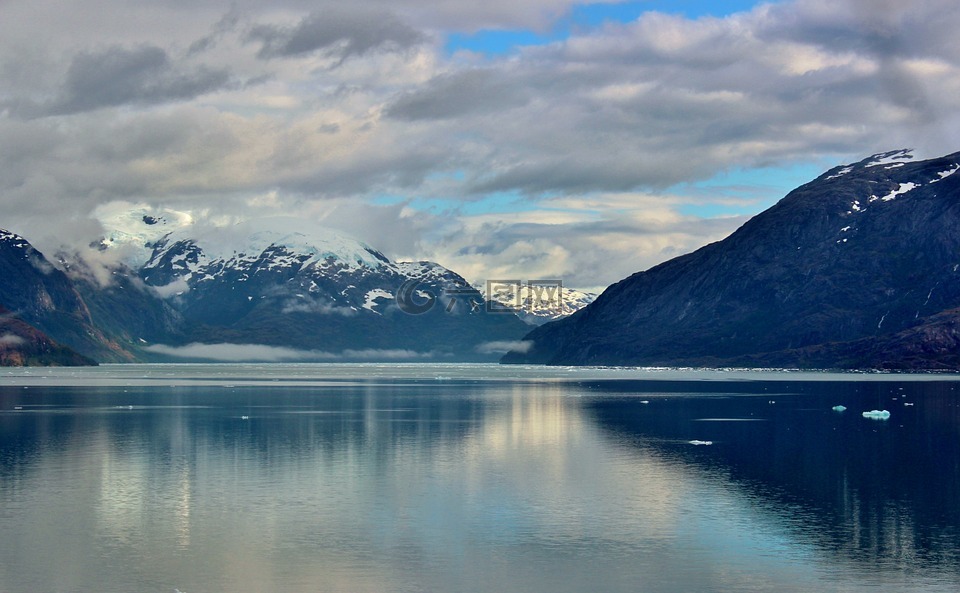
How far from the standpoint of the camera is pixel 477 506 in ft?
209

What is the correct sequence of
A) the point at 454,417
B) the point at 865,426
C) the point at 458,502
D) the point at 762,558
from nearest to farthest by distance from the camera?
1. the point at 762,558
2. the point at 458,502
3. the point at 865,426
4. the point at 454,417

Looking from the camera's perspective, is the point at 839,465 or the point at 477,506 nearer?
the point at 477,506

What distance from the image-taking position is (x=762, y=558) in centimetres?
4959

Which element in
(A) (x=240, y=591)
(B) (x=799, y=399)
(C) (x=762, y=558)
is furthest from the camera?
(B) (x=799, y=399)

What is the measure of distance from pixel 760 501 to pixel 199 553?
33.8m

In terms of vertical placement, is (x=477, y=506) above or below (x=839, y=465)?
below

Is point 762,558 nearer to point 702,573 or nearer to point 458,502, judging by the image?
point 702,573

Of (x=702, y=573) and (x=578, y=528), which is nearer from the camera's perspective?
(x=702, y=573)

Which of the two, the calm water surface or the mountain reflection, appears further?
the mountain reflection

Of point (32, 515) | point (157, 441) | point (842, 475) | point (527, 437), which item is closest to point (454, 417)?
point (527, 437)

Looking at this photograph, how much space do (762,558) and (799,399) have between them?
13893 centimetres

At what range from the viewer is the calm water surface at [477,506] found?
46.1 meters

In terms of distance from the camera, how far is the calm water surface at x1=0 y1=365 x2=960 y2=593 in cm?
4606

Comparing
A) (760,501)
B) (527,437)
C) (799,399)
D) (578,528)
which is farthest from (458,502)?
(799,399)
